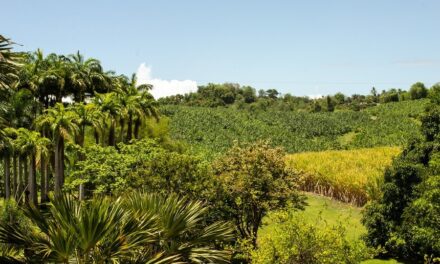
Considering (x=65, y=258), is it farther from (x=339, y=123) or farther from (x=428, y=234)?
(x=339, y=123)

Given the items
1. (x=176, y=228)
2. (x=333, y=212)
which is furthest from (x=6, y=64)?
(x=333, y=212)

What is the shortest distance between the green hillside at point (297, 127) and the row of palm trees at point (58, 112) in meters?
46.4

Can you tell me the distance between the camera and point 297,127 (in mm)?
123375

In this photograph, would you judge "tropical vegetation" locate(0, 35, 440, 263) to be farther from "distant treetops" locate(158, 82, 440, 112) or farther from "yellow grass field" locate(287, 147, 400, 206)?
"distant treetops" locate(158, 82, 440, 112)

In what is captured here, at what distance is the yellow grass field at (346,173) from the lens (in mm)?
38781

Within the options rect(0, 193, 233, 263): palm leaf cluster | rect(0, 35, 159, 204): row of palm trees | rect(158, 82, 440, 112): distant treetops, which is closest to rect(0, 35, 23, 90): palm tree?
rect(0, 193, 233, 263): palm leaf cluster

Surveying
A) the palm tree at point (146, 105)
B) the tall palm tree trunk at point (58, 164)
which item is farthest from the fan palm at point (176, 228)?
the palm tree at point (146, 105)

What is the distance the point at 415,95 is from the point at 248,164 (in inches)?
6037

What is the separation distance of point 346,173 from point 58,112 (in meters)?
26.9

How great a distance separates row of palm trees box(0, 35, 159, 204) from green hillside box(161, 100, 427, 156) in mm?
46407

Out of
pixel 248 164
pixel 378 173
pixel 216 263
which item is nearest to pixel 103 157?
pixel 248 164

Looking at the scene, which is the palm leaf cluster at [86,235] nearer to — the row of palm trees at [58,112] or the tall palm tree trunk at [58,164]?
the row of palm trees at [58,112]

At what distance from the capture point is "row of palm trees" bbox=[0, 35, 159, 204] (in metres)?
38.5

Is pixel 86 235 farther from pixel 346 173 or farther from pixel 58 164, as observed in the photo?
pixel 346 173
